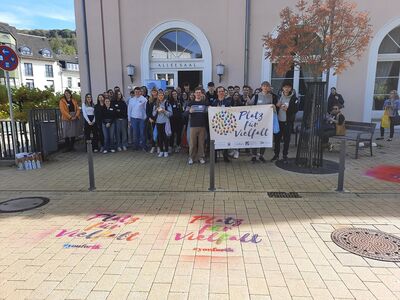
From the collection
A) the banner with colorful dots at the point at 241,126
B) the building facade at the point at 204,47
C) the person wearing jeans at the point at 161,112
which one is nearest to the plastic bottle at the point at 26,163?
the person wearing jeans at the point at 161,112

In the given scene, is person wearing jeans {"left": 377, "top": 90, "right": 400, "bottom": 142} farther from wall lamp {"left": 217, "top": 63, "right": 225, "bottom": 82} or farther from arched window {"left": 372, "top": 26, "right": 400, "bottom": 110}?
wall lamp {"left": 217, "top": 63, "right": 225, "bottom": 82}

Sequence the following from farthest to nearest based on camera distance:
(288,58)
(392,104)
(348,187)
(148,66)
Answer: (148,66) < (392,104) < (288,58) < (348,187)

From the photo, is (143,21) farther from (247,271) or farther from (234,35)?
(247,271)

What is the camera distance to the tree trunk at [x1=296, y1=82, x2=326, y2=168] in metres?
7.34

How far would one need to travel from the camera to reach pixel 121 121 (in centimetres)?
1002

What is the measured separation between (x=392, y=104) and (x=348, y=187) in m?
6.68

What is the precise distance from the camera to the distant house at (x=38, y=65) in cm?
5569

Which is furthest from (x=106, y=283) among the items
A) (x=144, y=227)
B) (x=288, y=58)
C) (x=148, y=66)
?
(x=148, y=66)

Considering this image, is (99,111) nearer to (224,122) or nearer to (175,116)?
(175,116)

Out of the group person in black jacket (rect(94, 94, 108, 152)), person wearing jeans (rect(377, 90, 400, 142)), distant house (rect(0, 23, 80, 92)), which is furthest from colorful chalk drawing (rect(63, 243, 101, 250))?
distant house (rect(0, 23, 80, 92))

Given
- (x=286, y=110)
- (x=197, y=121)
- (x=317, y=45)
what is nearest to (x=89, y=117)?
(x=197, y=121)

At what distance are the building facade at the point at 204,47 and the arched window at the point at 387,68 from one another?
34 millimetres

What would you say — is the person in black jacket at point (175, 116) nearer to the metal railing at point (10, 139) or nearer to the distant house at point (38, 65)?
the metal railing at point (10, 139)

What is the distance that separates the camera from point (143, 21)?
13.1m
